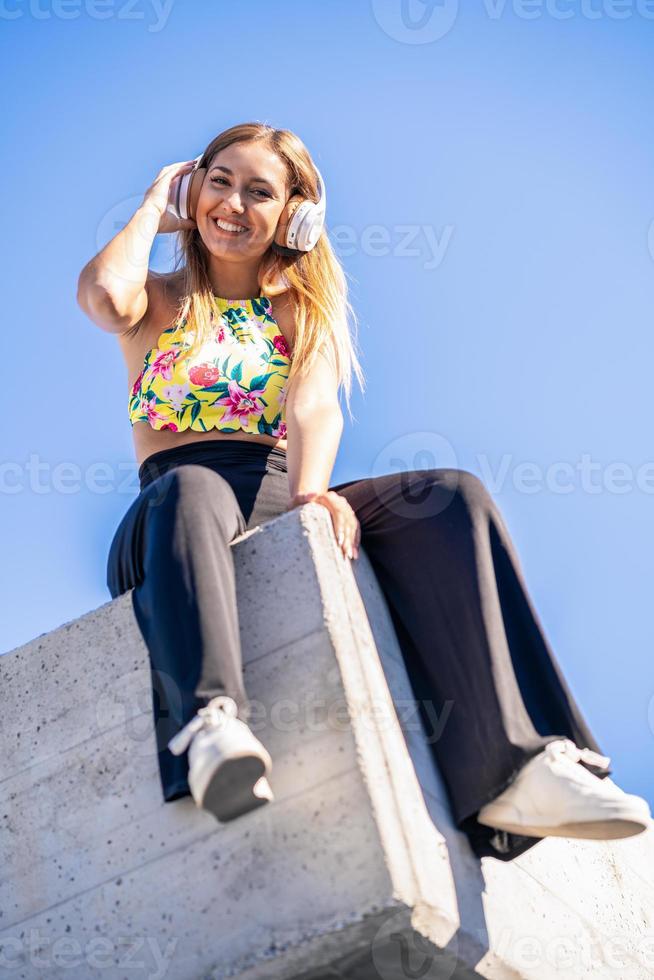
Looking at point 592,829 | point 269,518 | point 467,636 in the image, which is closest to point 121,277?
point 269,518

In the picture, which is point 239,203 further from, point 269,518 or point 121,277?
point 269,518

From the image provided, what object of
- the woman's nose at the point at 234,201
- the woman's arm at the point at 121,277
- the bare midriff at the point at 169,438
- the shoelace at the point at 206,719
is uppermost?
the woman's nose at the point at 234,201

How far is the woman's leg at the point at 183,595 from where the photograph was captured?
8.47ft

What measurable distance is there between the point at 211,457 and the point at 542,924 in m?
1.55

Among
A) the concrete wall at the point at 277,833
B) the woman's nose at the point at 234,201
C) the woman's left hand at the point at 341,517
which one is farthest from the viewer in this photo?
the woman's nose at the point at 234,201

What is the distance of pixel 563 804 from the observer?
2.59 metres

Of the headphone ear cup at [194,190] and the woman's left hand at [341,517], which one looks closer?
the woman's left hand at [341,517]

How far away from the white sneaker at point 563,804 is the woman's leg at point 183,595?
65 centimetres

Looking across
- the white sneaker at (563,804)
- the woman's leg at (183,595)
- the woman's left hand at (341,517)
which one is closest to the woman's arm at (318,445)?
the woman's left hand at (341,517)

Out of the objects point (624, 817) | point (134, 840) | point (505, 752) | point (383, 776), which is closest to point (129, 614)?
point (134, 840)

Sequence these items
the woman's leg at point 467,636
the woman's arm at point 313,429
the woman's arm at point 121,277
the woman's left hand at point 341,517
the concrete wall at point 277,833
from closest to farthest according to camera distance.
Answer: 1. the concrete wall at point 277,833
2. the woman's leg at point 467,636
3. the woman's left hand at point 341,517
4. the woman's arm at point 313,429
5. the woman's arm at point 121,277

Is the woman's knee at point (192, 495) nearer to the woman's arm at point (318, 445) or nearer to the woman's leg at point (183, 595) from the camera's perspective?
the woman's leg at point (183, 595)

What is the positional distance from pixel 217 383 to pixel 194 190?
778mm

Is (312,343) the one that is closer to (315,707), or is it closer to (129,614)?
(129,614)
